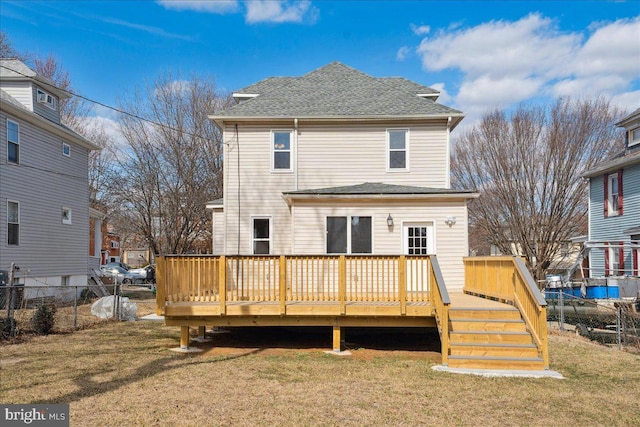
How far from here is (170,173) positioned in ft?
85.9

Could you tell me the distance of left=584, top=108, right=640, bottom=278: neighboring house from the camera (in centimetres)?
2014

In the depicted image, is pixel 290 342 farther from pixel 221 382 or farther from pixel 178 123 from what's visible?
pixel 178 123

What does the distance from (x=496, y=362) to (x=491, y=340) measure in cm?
54

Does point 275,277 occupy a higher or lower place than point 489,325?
higher

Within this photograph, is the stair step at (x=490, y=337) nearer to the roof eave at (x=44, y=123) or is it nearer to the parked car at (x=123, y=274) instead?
the roof eave at (x=44, y=123)

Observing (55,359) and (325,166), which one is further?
(325,166)

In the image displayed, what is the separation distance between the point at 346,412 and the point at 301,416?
539mm

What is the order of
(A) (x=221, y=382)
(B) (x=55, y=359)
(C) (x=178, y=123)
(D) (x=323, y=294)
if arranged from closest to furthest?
(A) (x=221, y=382), (B) (x=55, y=359), (D) (x=323, y=294), (C) (x=178, y=123)

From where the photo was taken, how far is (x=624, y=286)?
17.7 m

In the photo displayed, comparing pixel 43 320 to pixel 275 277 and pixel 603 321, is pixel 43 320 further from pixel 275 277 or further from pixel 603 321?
pixel 603 321

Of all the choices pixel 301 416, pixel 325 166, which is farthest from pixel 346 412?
pixel 325 166

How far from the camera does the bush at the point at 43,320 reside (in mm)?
10875

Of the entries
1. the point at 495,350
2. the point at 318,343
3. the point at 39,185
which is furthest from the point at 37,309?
the point at 495,350

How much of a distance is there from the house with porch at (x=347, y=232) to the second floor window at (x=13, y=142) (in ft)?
23.3
